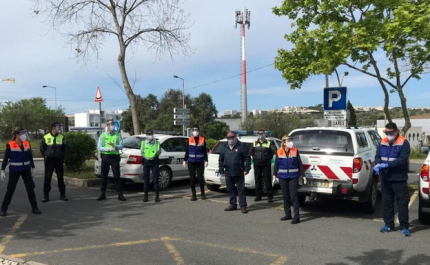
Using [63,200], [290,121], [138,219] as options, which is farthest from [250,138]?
[290,121]

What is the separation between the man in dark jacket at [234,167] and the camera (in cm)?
800

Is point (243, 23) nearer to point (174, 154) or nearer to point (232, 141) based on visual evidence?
point (174, 154)

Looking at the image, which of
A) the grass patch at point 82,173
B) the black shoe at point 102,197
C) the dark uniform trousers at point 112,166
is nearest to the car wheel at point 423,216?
the dark uniform trousers at point 112,166

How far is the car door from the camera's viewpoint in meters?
10.9

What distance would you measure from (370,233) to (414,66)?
22.1 feet

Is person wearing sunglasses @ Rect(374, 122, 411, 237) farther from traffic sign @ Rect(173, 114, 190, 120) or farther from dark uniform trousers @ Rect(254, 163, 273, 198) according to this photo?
traffic sign @ Rect(173, 114, 190, 120)

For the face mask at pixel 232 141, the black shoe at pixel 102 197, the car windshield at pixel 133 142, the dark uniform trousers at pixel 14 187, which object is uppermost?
the face mask at pixel 232 141

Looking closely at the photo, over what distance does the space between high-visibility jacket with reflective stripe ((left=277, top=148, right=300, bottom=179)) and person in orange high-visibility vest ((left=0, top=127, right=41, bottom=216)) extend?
491cm

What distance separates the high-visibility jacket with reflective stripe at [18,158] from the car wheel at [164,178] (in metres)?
3.70

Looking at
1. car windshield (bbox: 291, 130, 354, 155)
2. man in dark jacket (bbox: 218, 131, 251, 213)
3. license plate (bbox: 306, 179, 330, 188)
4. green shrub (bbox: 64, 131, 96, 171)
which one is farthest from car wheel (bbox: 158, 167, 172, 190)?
license plate (bbox: 306, 179, 330, 188)

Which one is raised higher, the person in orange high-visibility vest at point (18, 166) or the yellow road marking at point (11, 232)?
the person in orange high-visibility vest at point (18, 166)

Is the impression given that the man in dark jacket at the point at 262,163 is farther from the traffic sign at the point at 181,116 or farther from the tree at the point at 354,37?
the traffic sign at the point at 181,116

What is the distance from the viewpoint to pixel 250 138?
34.1 feet

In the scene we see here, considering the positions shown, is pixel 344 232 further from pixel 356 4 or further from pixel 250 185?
pixel 356 4
